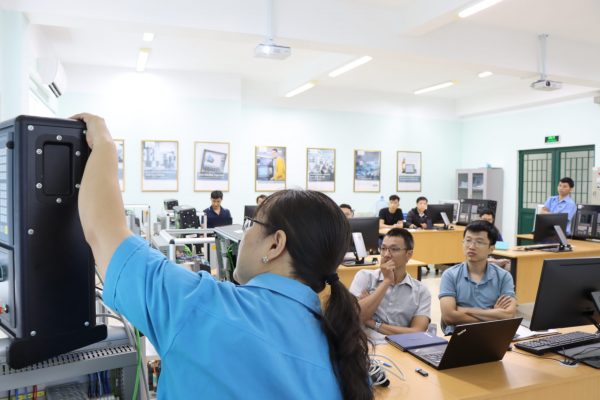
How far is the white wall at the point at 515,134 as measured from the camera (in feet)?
27.5

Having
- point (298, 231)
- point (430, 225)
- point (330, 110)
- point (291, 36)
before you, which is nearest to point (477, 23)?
point (291, 36)

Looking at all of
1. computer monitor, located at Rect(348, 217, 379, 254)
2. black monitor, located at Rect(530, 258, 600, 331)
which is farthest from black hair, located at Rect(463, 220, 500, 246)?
computer monitor, located at Rect(348, 217, 379, 254)

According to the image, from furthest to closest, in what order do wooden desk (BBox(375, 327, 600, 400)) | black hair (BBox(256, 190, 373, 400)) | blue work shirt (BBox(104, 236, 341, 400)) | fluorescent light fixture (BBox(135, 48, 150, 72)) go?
fluorescent light fixture (BBox(135, 48, 150, 72))
wooden desk (BBox(375, 327, 600, 400))
black hair (BBox(256, 190, 373, 400))
blue work shirt (BBox(104, 236, 341, 400))

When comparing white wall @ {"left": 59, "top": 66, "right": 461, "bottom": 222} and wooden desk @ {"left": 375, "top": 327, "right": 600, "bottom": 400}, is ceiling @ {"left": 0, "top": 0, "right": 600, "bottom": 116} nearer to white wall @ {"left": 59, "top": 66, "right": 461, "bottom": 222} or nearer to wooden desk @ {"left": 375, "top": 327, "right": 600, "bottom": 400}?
white wall @ {"left": 59, "top": 66, "right": 461, "bottom": 222}

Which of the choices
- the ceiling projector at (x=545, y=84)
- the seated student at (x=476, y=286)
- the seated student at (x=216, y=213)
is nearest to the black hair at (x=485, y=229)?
the seated student at (x=476, y=286)

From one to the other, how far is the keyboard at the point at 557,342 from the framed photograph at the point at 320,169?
724cm

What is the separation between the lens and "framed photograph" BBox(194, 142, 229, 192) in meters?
8.38

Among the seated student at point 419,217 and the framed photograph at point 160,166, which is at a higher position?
the framed photograph at point 160,166

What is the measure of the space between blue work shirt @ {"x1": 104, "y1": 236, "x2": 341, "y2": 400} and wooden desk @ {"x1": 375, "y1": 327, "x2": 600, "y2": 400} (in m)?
1.04

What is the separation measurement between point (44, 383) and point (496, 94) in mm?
10165

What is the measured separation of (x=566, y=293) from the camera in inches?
85.1

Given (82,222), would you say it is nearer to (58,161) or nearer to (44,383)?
(58,161)

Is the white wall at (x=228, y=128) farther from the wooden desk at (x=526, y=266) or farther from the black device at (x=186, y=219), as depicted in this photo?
the wooden desk at (x=526, y=266)

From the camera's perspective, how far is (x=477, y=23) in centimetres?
582
